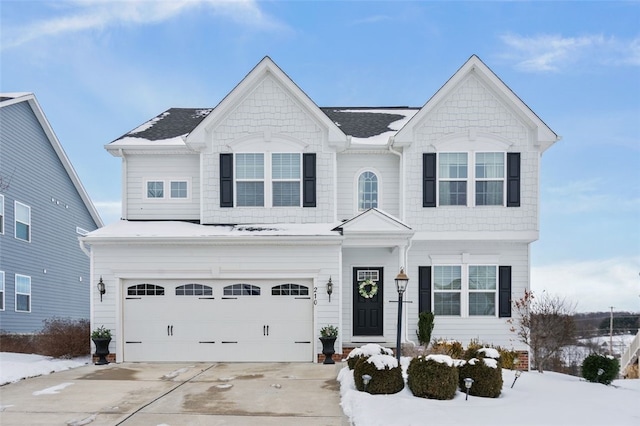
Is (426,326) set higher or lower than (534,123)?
lower

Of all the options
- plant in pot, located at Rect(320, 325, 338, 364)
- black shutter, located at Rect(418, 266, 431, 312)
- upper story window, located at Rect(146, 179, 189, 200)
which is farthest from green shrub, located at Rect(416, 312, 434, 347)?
upper story window, located at Rect(146, 179, 189, 200)

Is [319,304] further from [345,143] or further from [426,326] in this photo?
[345,143]

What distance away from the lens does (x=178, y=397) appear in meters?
8.82

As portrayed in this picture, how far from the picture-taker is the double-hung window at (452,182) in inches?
559

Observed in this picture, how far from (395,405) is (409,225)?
700 cm

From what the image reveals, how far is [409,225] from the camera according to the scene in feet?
46.1

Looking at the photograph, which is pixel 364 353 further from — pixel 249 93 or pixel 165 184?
pixel 165 184

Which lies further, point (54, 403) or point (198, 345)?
point (198, 345)

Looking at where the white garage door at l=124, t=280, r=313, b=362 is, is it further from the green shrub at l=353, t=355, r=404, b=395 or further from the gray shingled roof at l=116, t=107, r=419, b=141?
the gray shingled roof at l=116, t=107, r=419, b=141

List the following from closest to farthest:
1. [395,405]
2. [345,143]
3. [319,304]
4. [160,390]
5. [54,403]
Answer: [395,405] < [54,403] < [160,390] < [319,304] < [345,143]

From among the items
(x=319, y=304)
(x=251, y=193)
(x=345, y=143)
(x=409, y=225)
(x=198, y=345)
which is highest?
(x=345, y=143)

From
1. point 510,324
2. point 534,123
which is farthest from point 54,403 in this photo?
point 534,123

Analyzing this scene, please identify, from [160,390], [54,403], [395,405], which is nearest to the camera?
[395,405]

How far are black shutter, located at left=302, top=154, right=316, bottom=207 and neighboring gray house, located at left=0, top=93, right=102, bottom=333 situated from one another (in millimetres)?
11283
